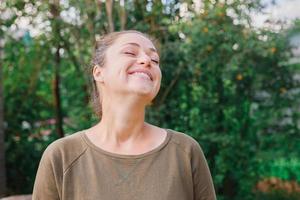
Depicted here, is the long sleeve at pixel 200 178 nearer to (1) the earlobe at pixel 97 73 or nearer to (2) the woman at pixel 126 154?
(2) the woman at pixel 126 154

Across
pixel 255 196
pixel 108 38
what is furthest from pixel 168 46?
pixel 108 38

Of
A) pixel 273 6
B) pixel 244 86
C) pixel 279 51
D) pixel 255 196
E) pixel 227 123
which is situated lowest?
pixel 255 196

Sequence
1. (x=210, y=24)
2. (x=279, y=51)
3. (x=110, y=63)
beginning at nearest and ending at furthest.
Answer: (x=110, y=63) < (x=210, y=24) < (x=279, y=51)

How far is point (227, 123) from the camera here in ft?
21.8

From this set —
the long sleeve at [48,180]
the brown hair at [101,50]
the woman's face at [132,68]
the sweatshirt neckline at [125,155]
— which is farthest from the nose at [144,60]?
the long sleeve at [48,180]

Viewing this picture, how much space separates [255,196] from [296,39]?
2.17 meters

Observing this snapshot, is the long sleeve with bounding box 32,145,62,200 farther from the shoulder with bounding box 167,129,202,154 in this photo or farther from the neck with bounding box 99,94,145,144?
the shoulder with bounding box 167,129,202,154

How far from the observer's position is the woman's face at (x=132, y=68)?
1546mm

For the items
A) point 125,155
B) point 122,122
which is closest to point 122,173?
point 125,155

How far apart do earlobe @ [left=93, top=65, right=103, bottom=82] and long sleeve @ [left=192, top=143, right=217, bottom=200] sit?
381mm

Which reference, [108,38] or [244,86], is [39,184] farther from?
[244,86]

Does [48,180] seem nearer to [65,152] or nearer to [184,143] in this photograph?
[65,152]

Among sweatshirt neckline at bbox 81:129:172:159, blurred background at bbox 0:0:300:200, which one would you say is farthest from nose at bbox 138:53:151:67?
blurred background at bbox 0:0:300:200

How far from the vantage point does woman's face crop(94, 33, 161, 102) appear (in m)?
1.55
